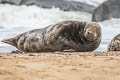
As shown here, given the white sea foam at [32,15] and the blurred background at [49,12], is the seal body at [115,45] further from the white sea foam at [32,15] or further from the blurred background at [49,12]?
the white sea foam at [32,15]

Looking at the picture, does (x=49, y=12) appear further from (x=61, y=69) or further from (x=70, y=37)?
(x=61, y=69)

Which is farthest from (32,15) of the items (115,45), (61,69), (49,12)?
(61,69)

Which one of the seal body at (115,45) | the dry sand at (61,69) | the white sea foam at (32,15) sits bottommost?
the dry sand at (61,69)

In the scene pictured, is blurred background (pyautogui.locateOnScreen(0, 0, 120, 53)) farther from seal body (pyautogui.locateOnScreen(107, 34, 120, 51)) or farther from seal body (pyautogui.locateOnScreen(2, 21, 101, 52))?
seal body (pyautogui.locateOnScreen(2, 21, 101, 52))

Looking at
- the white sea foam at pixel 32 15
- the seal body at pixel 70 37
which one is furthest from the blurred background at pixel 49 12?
the seal body at pixel 70 37

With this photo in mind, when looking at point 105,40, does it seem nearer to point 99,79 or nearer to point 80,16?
point 99,79

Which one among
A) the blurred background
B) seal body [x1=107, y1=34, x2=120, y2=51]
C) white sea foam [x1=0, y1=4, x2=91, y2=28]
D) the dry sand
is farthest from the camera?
white sea foam [x1=0, y1=4, x2=91, y2=28]

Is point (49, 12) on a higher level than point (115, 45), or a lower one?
higher

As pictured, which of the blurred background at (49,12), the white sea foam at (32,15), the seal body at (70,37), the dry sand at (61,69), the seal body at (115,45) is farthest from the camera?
the white sea foam at (32,15)

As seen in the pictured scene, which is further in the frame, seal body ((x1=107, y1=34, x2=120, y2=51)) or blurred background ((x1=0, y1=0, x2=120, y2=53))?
blurred background ((x1=0, y1=0, x2=120, y2=53))

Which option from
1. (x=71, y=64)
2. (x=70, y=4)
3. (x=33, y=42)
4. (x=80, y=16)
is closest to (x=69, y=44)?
(x=33, y=42)

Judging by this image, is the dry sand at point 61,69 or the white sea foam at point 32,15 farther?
the white sea foam at point 32,15

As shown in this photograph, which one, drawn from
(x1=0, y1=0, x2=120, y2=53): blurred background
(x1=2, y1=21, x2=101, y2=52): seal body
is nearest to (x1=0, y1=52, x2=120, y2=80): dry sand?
(x1=2, y1=21, x2=101, y2=52): seal body

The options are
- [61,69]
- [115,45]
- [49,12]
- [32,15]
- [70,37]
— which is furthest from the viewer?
[49,12]
